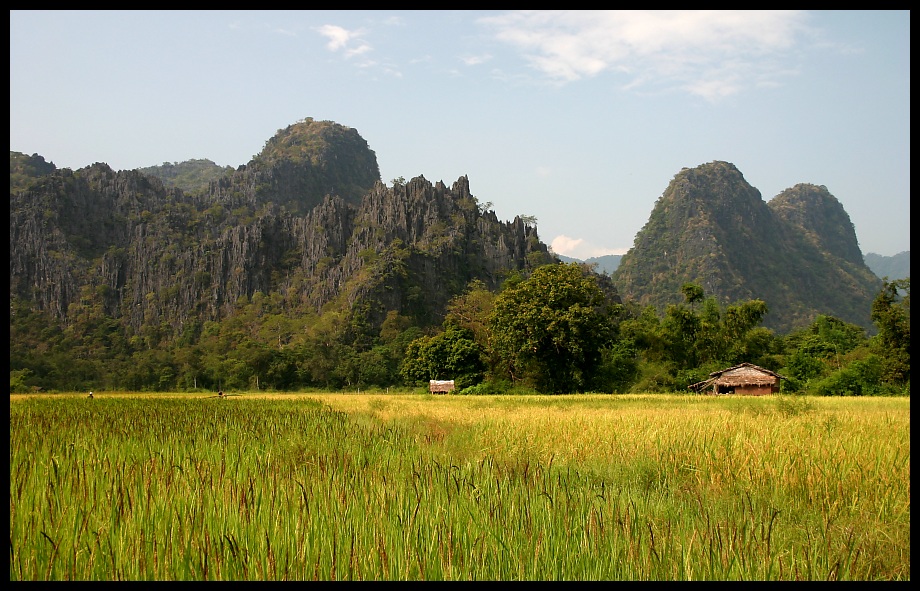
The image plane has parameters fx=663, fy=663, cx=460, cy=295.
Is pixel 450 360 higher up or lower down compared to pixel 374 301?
lower down

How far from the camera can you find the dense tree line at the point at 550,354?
45344 mm

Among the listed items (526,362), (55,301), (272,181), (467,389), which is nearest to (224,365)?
(467,389)

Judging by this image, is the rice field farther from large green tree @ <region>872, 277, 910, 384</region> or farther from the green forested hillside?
large green tree @ <region>872, 277, 910, 384</region>

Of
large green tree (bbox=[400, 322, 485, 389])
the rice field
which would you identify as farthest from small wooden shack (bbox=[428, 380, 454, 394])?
the rice field

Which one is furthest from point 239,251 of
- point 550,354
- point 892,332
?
point 892,332

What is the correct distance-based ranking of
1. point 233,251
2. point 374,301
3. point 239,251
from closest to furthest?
point 374,301 < point 239,251 < point 233,251

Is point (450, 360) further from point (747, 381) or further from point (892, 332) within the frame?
point (892, 332)

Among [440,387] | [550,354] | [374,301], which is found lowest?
[440,387]

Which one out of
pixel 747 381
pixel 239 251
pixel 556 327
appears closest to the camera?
pixel 747 381

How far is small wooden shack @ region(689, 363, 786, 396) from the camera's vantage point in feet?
143

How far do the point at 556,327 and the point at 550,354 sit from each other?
3.14m

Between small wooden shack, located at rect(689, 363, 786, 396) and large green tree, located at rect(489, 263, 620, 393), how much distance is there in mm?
7971

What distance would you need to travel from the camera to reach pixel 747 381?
43719 millimetres

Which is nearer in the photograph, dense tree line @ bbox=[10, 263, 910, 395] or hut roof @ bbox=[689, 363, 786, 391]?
hut roof @ bbox=[689, 363, 786, 391]
